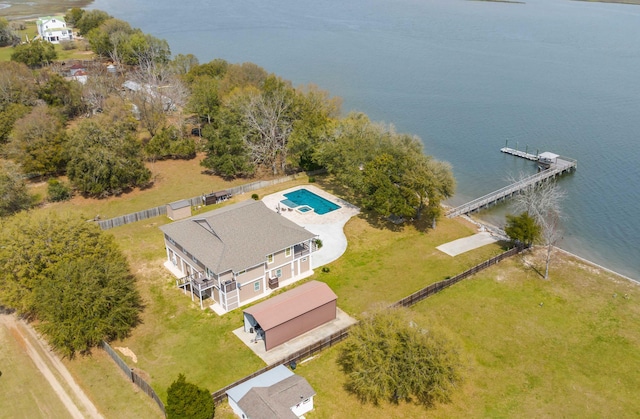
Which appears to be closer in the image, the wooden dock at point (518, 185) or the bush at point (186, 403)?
the bush at point (186, 403)

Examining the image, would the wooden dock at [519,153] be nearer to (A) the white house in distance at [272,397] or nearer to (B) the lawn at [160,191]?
(B) the lawn at [160,191]

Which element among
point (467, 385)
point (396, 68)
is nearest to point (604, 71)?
point (396, 68)

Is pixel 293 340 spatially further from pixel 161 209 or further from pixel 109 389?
pixel 161 209

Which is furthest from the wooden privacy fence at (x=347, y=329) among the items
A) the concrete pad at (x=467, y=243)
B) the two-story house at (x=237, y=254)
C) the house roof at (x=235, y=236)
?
the house roof at (x=235, y=236)

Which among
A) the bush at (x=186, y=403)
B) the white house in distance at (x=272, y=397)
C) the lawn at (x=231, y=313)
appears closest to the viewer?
the bush at (x=186, y=403)

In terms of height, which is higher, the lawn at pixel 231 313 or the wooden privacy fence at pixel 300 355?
the wooden privacy fence at pixel 300 355

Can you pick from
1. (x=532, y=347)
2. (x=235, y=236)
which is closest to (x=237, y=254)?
(x=235, y=236)
